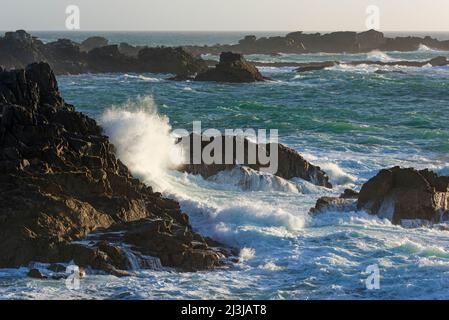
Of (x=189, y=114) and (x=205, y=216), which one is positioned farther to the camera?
(x=189, y=114)

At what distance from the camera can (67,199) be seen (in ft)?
52.6

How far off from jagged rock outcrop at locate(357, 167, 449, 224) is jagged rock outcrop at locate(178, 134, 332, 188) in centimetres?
387

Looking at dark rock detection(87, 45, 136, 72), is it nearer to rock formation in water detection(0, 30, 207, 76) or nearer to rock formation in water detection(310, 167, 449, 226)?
rock formation in water detection(0, 30, 207, 76)

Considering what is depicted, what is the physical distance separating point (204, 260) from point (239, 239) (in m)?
2.03

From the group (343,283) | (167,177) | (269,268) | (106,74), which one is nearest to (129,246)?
(269,268)

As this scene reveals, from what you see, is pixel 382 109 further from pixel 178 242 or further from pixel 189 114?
pixel 178 242

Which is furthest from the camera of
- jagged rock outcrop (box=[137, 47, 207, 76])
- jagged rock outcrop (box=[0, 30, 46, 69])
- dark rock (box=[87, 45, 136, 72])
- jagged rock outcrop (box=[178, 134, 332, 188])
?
dark rock (box=[87, 45, 136, 72])

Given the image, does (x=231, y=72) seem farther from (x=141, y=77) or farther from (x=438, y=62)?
(x=438, y=62)

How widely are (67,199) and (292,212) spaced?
631cm

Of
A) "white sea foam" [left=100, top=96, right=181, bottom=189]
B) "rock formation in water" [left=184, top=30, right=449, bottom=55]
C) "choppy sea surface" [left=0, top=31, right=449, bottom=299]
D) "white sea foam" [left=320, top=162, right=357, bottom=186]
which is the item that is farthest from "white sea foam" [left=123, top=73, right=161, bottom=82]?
"rock formation in water" [left=184, top=30, right=449, bottom=55]

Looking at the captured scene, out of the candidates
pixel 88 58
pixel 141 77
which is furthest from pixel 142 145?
pixel 88 58

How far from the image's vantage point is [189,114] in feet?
136

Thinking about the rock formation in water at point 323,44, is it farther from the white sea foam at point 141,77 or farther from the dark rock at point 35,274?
the dark rock at point 35,274

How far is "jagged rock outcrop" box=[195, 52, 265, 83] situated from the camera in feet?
206
